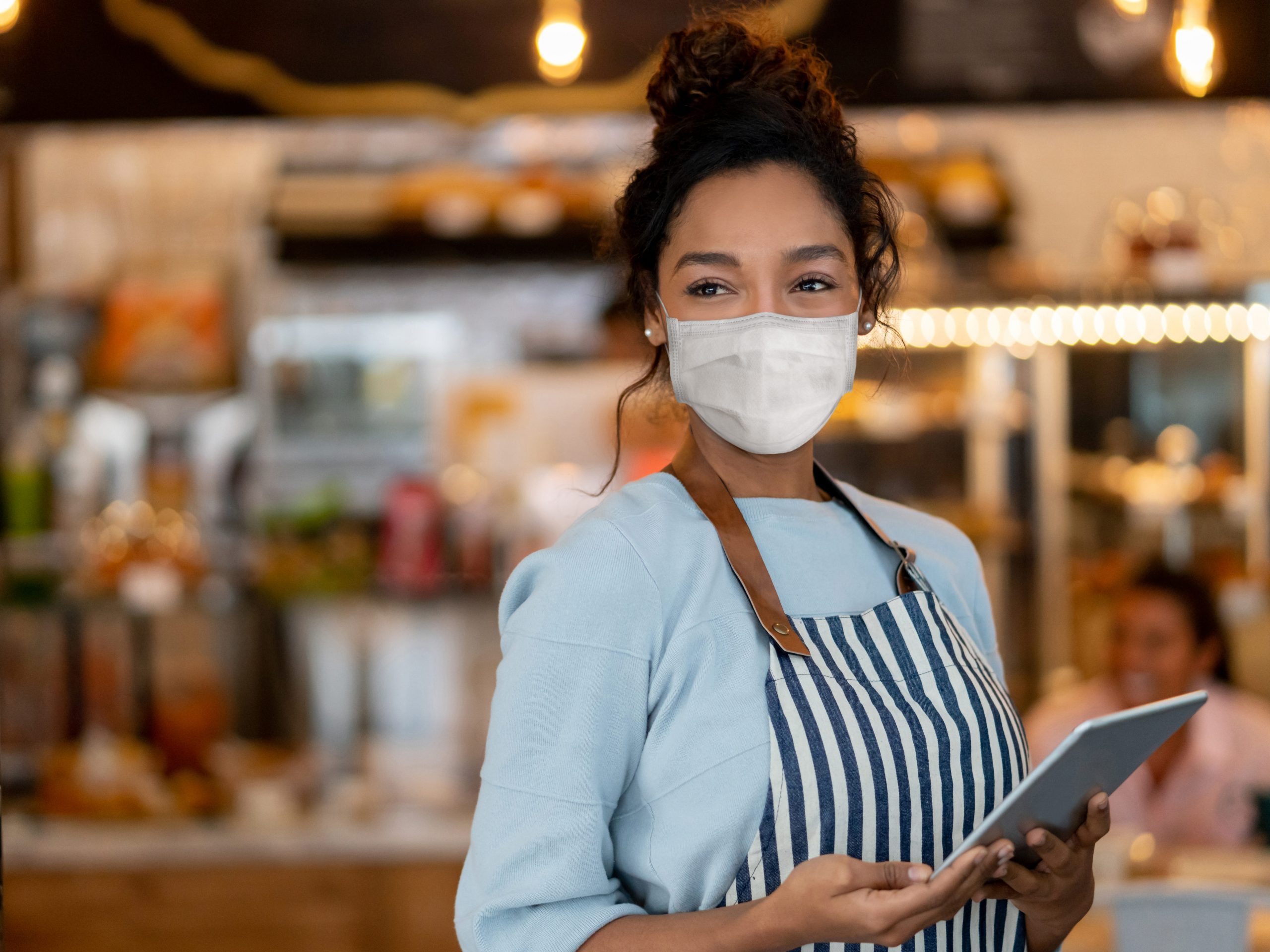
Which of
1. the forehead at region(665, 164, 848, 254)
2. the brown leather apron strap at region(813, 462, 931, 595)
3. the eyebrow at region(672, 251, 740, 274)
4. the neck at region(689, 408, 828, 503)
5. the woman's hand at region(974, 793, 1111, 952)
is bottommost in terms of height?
the woman's hand at region(974, 793, 1111, 952)

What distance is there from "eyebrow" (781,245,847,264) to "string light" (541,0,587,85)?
134 cm

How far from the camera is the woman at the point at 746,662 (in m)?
1.03

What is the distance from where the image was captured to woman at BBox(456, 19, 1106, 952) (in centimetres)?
103

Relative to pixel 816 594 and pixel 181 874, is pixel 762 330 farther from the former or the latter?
pixel 181 874

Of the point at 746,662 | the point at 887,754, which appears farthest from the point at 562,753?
the point at 887,754

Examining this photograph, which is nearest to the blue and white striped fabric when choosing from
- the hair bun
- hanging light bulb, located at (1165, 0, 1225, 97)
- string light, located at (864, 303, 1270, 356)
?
the hair bun

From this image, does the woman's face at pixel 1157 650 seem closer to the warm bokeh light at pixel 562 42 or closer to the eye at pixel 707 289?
the warm bokeh light at pixel 562 42

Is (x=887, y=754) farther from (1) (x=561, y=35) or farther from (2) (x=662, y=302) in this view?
(1) (x=561, y=35)

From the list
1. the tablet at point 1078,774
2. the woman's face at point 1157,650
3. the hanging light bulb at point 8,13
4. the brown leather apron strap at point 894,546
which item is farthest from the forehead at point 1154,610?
the hanging light bulb at point 8,13

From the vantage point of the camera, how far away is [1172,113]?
A: 17.3ft

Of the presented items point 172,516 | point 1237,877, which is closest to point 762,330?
point 1237,877

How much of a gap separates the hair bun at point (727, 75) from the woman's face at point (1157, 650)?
7.20 feet

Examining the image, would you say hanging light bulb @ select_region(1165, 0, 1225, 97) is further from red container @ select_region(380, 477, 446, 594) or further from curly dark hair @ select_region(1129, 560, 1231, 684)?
red container @ select_region(380, 477, 446, 594)

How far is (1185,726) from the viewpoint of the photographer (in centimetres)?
299
